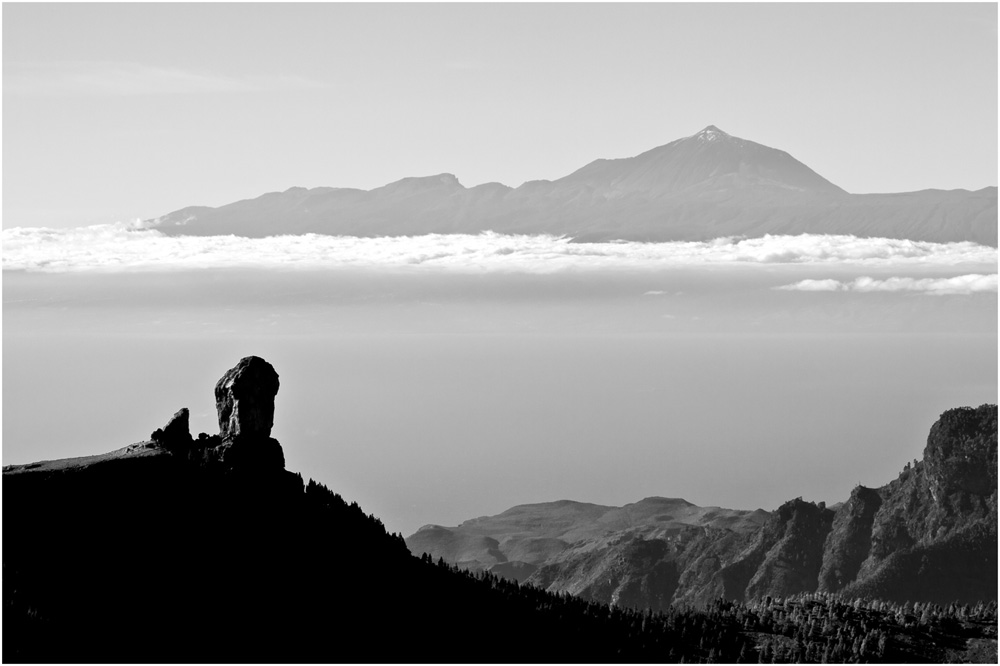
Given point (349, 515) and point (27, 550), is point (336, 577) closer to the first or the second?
point (349, 515)

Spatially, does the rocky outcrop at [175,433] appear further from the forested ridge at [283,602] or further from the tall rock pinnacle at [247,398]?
the tall rock pinnacle at [247,398]

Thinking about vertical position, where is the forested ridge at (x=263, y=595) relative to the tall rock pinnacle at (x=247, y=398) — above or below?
below

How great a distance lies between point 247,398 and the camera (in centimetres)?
7225

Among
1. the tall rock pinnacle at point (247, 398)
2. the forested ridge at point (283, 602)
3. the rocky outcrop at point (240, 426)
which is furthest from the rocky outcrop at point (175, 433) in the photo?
the tall rock pinnacle at point (247, 398)

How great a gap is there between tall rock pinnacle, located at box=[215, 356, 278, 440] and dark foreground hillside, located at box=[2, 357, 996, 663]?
0.09 metres

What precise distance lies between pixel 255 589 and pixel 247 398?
1082 centimetres

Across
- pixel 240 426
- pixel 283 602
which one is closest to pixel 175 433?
pixel 240 426

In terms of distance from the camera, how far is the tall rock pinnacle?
7219 centimetres

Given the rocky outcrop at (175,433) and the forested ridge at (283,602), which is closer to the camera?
the forested ridge at (283,602)

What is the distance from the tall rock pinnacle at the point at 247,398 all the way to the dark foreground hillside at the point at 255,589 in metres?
0.09

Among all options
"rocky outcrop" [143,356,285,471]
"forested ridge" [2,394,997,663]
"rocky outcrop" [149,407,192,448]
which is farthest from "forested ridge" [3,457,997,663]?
"rocky outcrop" [149,407,192,448]

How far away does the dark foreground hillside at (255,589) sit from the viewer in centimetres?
6056

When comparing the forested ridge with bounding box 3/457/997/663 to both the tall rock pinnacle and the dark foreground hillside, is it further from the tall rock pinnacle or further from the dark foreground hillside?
the tall rock pinnacle

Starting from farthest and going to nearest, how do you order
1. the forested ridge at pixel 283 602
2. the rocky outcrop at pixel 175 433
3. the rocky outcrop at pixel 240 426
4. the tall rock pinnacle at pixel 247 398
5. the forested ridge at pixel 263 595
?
the tall rock pinnacle at pixel 247 398 < the rocky outcrop at pixel 240 426 < the rocky outcrop at pixel 175 433 < the forested ridge at pixel 263 595 < the forested ridge at pixel 283 602
